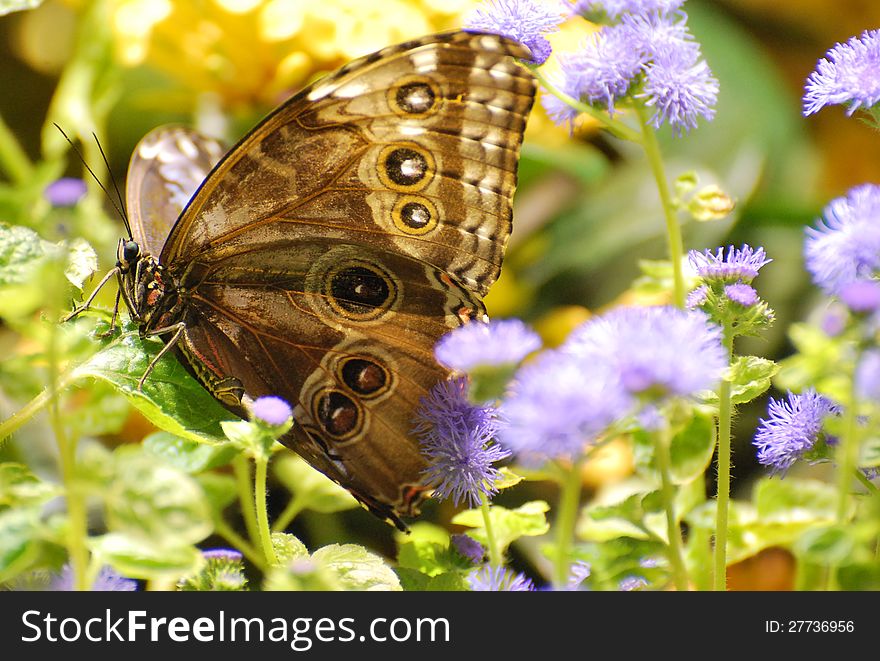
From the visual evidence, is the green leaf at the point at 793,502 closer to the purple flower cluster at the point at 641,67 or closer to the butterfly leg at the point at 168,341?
the purple flower cluster at the point at 641,67

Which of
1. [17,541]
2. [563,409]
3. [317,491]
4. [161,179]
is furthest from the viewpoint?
[161,179]

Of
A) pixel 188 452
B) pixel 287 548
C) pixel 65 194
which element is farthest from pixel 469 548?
pixel 65 194

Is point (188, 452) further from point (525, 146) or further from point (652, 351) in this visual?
point (525, 146)

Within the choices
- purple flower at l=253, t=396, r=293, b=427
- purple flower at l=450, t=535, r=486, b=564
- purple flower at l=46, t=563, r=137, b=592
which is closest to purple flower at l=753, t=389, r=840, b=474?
purple flower at l=450, t=535, r=486, b=564

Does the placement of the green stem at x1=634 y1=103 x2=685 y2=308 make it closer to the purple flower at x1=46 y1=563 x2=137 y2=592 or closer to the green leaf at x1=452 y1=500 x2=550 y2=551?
the green leaf at x1=452 y1=500 x2=550 y2=551

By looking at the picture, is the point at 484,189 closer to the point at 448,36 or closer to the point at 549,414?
the point at 448,36
